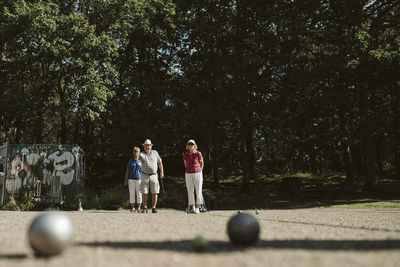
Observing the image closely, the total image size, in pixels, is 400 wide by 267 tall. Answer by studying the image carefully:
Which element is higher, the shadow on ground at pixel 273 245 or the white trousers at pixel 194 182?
the white trousers at pixel 194 182

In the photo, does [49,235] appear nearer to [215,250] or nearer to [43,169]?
[215,250]

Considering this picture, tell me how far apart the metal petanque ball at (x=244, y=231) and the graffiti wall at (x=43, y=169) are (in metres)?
13.1

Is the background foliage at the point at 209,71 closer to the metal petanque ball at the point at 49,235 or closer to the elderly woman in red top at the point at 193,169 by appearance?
the elderly woman in red top at the point at 193,169

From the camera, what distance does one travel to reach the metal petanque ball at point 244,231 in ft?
14.2

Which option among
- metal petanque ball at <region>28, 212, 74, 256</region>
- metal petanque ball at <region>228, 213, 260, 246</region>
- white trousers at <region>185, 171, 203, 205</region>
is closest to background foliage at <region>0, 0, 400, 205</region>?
white trousers at <region>185, 171, 203, 205</region>

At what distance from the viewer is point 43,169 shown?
1645 cm

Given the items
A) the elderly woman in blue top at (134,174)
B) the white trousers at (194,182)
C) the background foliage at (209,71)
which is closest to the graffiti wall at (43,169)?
the background foliage at (209,71)

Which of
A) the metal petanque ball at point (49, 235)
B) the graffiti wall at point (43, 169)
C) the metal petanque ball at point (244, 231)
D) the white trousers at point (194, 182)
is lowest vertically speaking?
the metal petanque ball at point (244, 231)

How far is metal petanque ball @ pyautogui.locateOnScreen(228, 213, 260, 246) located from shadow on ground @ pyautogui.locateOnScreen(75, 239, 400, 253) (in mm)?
82

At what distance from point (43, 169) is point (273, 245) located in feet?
47.0

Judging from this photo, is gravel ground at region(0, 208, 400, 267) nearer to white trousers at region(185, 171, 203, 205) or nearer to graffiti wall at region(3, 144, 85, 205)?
white trousers at region(185, 171, 203, 205)

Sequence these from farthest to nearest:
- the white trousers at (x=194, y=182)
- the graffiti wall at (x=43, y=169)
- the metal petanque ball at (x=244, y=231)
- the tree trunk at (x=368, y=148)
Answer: the tree trunk at (x=368, y=148), the graffiti wall at (x=43, y=169), the white trousers at (x=194, y=182), the metal petanque ball at (x=244, y=231)

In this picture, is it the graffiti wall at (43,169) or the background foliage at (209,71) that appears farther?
the background foliage at (209,71)

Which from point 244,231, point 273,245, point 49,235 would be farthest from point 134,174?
point 49,235
